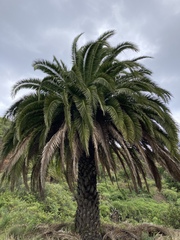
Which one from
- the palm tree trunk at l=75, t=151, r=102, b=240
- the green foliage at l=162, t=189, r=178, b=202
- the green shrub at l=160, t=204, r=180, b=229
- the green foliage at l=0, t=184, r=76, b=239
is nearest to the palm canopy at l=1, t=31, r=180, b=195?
the palm tree trunk at l=75, t=151, r=102, b=240

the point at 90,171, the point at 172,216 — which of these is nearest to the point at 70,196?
the point at 172,216

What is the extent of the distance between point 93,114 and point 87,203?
2.72 m

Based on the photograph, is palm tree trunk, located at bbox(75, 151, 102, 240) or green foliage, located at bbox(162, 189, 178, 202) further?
green foliage, located at bbox(162, 189, 178, 202)

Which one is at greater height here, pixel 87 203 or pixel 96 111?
pixel 96 111

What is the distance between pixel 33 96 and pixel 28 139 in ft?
4.49

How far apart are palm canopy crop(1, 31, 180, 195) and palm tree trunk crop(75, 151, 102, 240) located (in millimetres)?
533

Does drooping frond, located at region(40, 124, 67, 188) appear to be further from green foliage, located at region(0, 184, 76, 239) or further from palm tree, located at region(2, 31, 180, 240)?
green foliage, located at region(0, 184, 76, 239)

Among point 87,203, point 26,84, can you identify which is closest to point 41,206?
point 87,203

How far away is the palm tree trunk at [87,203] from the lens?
7.71 metres

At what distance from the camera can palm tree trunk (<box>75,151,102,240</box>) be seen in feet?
25.3

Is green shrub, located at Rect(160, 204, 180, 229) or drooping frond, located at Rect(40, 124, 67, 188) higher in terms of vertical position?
drooping frond, located at Rect(40, 124, 67, 188)

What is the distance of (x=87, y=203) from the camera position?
779cm

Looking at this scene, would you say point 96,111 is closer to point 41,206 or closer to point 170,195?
point 41,206

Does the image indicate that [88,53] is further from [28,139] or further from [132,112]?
[28,139]
